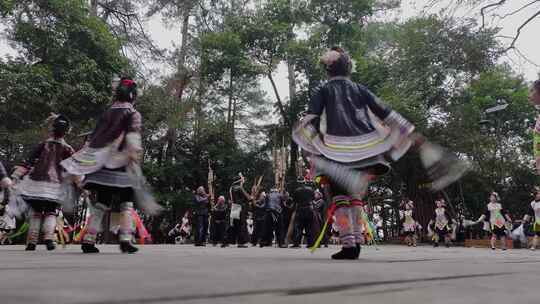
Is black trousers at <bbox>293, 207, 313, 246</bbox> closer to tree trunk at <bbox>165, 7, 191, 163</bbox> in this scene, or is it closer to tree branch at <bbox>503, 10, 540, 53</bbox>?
tree branch at <bbox>503, 10, 540, 53</bbox>

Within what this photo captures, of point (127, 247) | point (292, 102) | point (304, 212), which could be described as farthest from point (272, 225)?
point (292, 102)

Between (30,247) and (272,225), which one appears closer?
(30,247)

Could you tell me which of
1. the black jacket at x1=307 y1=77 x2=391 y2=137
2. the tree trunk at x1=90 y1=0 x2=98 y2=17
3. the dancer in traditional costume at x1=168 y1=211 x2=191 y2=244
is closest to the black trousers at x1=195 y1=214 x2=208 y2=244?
the dancer in traditional costume at x1=168 y1=211 x2=191 y2=244

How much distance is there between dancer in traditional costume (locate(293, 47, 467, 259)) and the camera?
13.4 ft

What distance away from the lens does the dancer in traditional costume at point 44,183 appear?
6477mm

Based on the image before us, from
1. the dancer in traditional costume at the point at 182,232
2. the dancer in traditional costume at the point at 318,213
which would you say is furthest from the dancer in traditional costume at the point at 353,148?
the dancer in traditional costume at the point at 182,232

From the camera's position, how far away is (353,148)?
411 cm

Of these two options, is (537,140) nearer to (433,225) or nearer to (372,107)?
(372,107)

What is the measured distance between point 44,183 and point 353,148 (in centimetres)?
441

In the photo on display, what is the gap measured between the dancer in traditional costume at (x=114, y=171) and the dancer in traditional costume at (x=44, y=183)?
154 cm

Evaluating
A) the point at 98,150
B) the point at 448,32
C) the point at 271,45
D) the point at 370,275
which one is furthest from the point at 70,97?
the point at 370,275

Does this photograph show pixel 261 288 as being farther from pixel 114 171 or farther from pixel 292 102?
pixel 292 102

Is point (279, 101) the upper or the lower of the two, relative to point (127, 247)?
upper

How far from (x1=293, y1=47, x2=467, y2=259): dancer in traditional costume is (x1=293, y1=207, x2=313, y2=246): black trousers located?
817 centimetres
